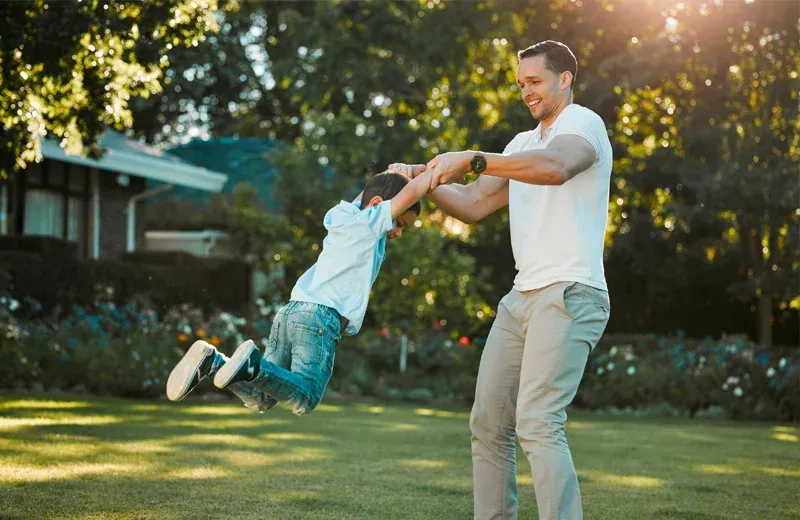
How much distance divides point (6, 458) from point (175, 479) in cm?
116

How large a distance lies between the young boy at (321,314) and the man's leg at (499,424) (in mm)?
724

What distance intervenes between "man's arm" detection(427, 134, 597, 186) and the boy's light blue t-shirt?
0.78 m

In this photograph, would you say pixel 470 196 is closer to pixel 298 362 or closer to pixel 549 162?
pixel 549 162

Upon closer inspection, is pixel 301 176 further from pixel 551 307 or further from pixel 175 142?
pixel 175 142

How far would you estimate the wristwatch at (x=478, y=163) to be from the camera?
4184 millimetres

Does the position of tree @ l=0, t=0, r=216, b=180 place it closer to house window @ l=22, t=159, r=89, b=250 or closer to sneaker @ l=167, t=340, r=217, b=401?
sneaker @ l=167, t=340, r=217, b=401

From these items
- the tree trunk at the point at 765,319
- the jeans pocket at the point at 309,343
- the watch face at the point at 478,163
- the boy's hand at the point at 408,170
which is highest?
the boy's hand at the point at 408,170

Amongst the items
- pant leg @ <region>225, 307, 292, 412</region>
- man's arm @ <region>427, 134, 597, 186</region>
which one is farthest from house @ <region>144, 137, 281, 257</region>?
man's arm @ <region>427, 134, 597, 186</region>

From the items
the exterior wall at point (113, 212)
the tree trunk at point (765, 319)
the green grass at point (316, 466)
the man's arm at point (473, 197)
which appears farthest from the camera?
the exterior wall at point (113, 212)

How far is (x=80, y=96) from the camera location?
31.3ft

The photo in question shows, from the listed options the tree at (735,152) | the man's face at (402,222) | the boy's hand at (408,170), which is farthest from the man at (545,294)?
the tree at (735,152)

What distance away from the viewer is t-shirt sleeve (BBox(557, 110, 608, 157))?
13.9ft

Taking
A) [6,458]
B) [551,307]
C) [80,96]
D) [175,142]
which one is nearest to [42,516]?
[6,458]

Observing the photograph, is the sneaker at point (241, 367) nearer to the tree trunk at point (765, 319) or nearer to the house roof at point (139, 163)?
the house roof at point (139, 163)
